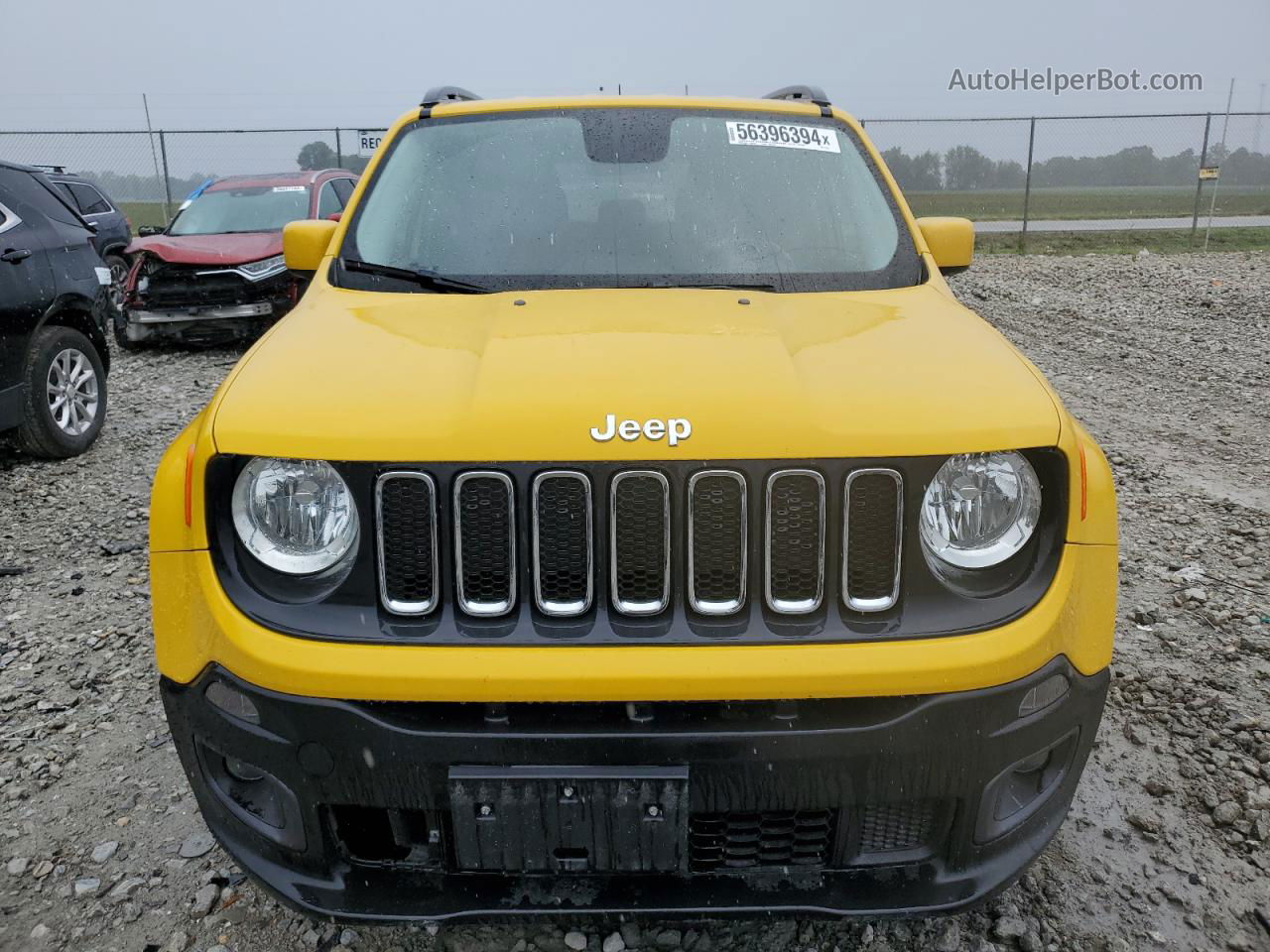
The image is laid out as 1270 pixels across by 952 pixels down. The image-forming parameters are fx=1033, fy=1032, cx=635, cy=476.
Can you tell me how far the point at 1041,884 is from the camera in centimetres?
252

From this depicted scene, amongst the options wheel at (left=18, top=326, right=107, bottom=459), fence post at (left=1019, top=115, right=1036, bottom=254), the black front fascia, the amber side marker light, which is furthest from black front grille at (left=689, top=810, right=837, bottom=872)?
fence post at (left=1019, top=115, right=1036, bottom=254)

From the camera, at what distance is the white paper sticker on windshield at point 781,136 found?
10.6 feet

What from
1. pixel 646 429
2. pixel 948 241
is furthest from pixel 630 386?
pixel 948 241

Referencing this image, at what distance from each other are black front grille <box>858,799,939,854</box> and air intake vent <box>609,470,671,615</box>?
0.57 m

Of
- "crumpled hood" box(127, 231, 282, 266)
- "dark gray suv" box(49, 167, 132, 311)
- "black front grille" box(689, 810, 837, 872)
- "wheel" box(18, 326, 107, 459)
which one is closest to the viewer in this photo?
"black front grille" box(689, 810, 837, 872)

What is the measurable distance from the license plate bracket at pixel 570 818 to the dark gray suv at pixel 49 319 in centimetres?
521

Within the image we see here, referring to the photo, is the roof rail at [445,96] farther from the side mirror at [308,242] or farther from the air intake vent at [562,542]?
the air intake vent at [562,542]

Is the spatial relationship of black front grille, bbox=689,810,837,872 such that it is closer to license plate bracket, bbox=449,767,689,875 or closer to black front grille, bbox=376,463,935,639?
license plate bracket, bbox=449,767,689,875

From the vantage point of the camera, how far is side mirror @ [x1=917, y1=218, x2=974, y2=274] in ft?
10.3

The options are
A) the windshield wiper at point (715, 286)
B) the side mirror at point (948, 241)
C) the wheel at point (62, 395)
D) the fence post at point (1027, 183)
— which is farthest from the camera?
the fence post at point (1027, 183)

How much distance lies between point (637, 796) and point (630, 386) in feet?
2.44

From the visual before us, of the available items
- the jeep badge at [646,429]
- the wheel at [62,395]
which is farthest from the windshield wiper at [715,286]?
the wheel at [62,395]

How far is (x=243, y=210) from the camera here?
1089cm

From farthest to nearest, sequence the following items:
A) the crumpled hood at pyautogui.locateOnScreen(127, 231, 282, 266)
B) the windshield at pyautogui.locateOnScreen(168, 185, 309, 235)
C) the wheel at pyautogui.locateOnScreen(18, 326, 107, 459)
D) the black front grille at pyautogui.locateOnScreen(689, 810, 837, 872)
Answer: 1. the windshield at pyautogui.locateOnScreen(168, 185, 309, 235)
2. the crumpled hood at pyautogui.locateOnScreen(127, 231, 282, 266)
3. the wheel at pyautogui.locateOnScreen(18, 326, 107, 459)
4. the black front grille at pyautogui.locateOnScreen(689, 810, 837, 872)
